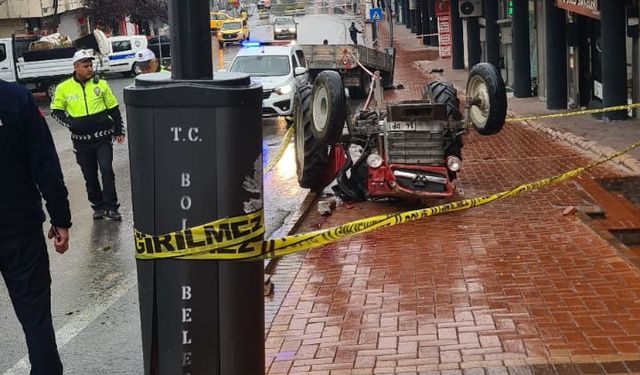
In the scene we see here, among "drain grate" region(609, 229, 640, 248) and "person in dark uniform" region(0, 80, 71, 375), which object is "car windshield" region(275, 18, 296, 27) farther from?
"person in dark uniform" region(0, 80, 71, 375)

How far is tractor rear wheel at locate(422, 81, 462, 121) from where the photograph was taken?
11.0 metres

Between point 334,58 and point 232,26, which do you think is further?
point 232,26

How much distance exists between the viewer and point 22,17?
48.6 metres

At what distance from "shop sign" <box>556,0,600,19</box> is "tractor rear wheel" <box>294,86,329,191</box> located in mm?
7254

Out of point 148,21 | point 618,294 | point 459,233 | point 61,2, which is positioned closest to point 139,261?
point 618,294

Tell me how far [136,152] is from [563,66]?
17.2 metres

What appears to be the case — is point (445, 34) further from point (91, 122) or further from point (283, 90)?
point (91, 122)

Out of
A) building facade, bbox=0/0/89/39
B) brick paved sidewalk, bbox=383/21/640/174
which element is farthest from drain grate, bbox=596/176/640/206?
building facade, bbox=0/0/89/39

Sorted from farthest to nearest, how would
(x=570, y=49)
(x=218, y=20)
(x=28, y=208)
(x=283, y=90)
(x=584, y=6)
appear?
(x=218, y=20), (x=283, y=90), (x=570, y=49), (x=584, y=6), (x=28, y=208)

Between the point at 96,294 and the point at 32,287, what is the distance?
331 centimetres

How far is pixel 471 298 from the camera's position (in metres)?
6.80

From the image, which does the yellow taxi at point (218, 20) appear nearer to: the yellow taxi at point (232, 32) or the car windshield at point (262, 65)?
the yellow taxi at point (232, 32)

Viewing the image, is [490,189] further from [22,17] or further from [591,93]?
[22,17]

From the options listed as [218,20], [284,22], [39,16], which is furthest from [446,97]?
[218,20]
